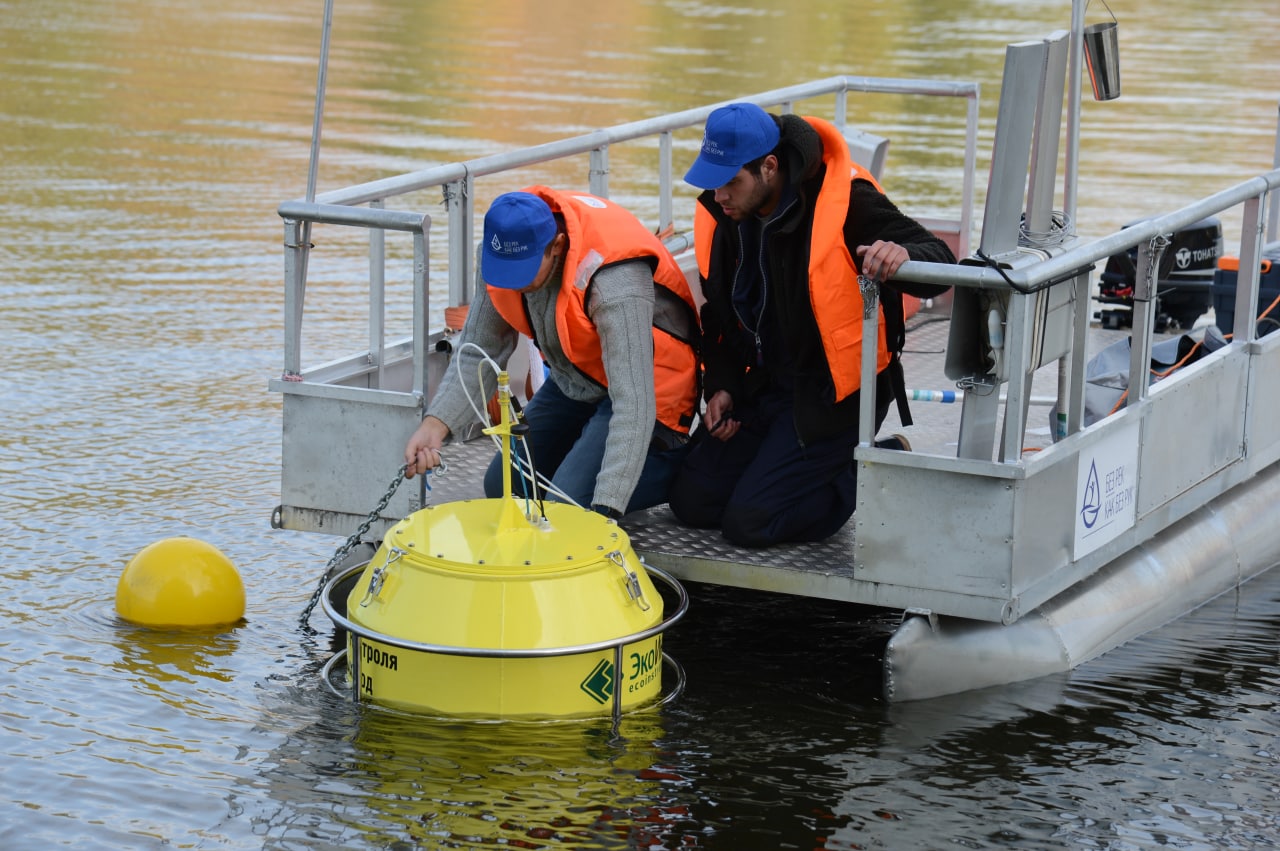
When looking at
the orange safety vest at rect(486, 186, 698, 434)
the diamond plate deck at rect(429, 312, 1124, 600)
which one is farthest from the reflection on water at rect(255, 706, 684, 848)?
the orange safety vest at rect(486, 186, 698, 434)

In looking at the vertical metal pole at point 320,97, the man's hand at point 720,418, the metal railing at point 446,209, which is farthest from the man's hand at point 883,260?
the vertical metal pole at point 320,97

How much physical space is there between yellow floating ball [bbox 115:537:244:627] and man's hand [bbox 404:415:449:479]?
3.67ft

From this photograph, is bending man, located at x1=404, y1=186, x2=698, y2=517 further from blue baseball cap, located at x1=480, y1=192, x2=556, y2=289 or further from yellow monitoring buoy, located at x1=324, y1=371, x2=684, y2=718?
yellow monitoring buoy, located at x1=324, y1=371, x2=684, y2=718

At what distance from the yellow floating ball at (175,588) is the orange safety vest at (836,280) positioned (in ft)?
7.80

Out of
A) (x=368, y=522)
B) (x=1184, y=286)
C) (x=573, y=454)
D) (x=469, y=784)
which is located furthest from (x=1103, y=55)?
(x=1184, y=286)

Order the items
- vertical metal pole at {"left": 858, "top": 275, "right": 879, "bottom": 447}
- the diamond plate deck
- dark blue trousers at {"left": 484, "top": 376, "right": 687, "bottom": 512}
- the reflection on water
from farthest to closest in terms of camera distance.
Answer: dark blue trousers at {"left": 484, "top": 376, "right": 687, "bottom": 512}
the diamond plate deck
vertical metal pole at {"left": 858, "top": 275, "right": 879, "bottom": 447}
the reflection on water

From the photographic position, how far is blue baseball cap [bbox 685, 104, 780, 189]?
545 centimetres

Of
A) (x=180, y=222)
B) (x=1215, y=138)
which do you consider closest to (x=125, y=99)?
(x=180, y=222)

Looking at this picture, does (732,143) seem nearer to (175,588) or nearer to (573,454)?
(573,454)

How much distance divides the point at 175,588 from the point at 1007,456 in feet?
9.80

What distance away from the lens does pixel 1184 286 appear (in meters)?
9.18

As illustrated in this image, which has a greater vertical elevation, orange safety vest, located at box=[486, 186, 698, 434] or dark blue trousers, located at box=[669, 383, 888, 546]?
orange safety vest, located at box=[486, 186, 698, 434]

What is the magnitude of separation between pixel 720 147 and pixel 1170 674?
2.47 meters

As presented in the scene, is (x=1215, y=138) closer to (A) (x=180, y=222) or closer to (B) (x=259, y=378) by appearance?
(A) (x=180, y=222)
